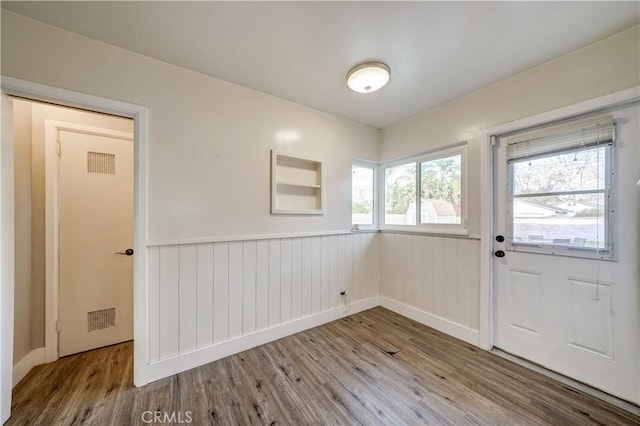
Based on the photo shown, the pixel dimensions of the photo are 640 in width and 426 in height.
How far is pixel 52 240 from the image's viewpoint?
2047 millimetres

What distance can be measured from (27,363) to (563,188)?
4556mm

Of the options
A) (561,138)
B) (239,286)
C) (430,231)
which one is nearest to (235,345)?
(239,286)

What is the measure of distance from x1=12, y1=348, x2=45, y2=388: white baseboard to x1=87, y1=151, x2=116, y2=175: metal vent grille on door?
Result: 63.2 inches

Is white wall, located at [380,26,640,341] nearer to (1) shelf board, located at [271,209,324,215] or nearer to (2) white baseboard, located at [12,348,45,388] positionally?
(1) shelf board, located at [271,209,324,215]

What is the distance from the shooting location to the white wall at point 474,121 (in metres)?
1.67

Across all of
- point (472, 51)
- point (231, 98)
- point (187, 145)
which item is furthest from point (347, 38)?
point (187, 145)

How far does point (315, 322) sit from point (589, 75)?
127 inches

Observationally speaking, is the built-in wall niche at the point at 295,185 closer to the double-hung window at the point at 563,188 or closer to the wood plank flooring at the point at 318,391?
the wood plank flooring at the point at 318,391

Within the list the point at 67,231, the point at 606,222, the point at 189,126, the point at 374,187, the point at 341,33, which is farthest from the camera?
the point at 374,187

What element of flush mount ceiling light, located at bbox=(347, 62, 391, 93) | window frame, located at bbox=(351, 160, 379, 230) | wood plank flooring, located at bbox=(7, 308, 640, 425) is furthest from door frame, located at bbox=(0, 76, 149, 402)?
window frame, located at bbox=(351, 160, 379, 230)

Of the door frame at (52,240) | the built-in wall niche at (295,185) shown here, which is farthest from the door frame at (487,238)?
the door frame at (52,240)

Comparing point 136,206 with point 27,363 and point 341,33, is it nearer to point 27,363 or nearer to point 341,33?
point 27,363

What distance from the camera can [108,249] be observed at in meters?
2.31

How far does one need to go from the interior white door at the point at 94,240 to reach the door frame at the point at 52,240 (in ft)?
0.10
